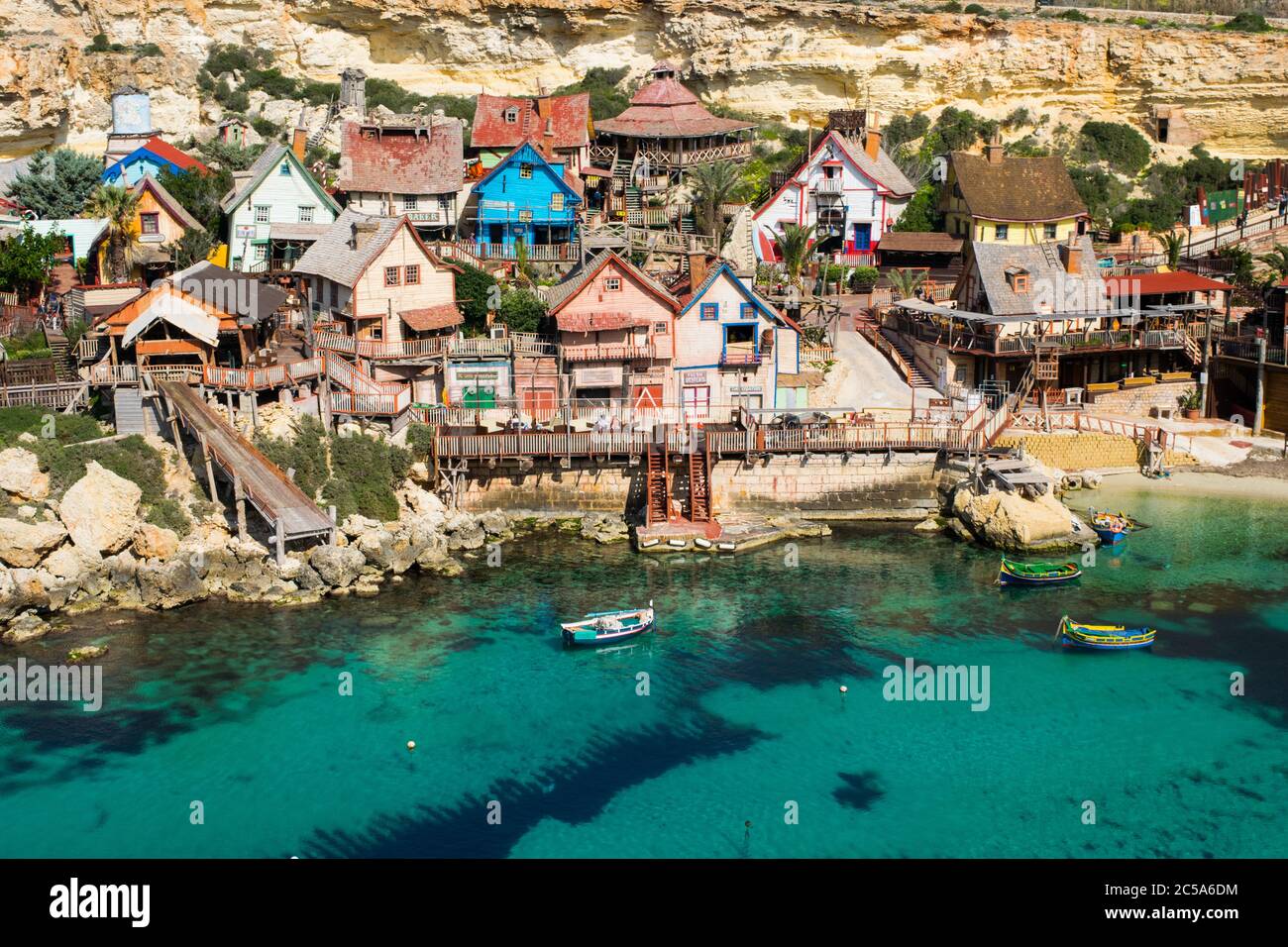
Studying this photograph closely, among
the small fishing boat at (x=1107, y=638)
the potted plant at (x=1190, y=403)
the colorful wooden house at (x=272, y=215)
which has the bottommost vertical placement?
the small fishing boat at (x=1107, y=638)

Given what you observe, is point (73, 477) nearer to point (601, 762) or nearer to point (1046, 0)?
point (601, 762)

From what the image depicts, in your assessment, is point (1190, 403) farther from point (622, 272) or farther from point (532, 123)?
point (532, 123)

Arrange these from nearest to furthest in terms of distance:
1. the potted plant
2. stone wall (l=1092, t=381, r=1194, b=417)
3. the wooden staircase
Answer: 1. the wooden staircase
2. stone wall (l=1092, t=381, r=1194, b=417)
3. the potted plant

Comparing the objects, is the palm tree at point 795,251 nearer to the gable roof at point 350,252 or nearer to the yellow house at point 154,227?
the gable roof at point 350,252

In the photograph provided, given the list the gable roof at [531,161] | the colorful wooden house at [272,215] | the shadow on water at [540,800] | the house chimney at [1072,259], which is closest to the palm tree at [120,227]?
the colorful wooden house at [272,215]

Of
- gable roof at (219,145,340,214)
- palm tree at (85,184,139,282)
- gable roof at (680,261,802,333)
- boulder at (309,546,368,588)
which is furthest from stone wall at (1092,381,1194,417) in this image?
palm tree at (85,184,139,282)

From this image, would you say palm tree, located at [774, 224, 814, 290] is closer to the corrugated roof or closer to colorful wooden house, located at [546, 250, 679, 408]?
the corrugated roof

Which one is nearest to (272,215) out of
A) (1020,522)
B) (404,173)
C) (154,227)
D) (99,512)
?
(154,227)

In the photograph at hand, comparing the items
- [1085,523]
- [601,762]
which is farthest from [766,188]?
[601,762]
